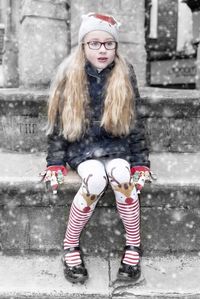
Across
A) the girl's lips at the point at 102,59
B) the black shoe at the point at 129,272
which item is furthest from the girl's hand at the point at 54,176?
the girl's lips at the point at 102,59

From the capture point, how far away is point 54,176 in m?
2.64

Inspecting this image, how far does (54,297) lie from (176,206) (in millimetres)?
954

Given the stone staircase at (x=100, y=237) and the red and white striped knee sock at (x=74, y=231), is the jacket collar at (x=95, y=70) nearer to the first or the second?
the stone staircase at (x=100, y=237)

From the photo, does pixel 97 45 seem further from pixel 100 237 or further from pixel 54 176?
pixel 100 237

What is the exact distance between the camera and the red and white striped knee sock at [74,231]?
2.55 meters

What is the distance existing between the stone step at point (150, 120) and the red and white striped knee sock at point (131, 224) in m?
1.17

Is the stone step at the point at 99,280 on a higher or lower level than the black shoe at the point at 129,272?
lower

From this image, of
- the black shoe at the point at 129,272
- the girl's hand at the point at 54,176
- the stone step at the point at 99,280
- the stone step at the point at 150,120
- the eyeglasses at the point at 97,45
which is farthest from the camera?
the stone step at the point at 150,120

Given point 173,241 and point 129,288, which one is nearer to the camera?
point 129,288

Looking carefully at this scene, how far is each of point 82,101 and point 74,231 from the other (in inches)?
32.4

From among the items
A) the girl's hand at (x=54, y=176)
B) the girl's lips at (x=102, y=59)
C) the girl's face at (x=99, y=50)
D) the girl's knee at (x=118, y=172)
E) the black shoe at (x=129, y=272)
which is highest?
the girl's face at (x=99, y=50)

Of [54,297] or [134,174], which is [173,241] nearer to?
[134,174]

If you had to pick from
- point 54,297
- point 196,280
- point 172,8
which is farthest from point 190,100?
point 172,8

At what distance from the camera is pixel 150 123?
3.63 m
